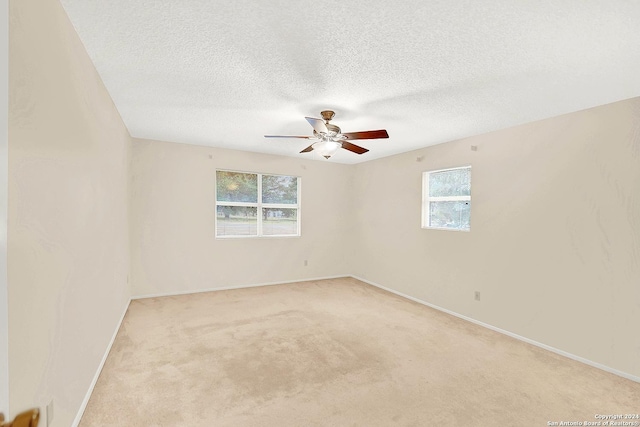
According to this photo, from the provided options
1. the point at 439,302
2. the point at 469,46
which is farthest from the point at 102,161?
the point at 439,302

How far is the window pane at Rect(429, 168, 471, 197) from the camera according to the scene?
3.92 m

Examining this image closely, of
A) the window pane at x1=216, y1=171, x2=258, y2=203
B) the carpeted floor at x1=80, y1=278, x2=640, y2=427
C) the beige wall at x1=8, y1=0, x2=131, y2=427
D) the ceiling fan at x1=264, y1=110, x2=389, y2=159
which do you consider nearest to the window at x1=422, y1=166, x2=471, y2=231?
the carpeted floor at x1=80, y1=278, x2=640, y2=427

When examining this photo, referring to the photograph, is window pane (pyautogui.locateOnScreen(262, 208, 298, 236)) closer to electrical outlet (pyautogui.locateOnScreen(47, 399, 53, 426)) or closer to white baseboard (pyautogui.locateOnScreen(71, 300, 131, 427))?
white baseboard (pyautogui.locateOnScreen(71, 300, 131, 427))

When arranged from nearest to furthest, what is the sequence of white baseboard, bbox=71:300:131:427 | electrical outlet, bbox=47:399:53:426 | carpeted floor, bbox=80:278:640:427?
electrical outlet, bbox=47:399:53:426 → white baseboard, bbox=71:300:131:427 → carpeted floor, bbox=80:278:640:427

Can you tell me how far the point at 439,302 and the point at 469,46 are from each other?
338 cm

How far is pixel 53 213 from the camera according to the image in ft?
4.75

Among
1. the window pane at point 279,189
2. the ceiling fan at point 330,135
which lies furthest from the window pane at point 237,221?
the ceiling fan at point 330,135

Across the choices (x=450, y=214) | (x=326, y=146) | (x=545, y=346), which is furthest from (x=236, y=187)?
(x=545, y=346)

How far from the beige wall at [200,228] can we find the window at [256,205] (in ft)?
0.48

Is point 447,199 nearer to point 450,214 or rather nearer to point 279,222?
point 450,214

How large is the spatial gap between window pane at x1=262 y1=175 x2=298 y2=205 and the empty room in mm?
741

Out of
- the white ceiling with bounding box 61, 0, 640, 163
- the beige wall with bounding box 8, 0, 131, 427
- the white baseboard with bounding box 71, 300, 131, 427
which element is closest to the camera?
the beige wall with bounding box 8, 0, 131, 427

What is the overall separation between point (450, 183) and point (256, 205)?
325 centimetres

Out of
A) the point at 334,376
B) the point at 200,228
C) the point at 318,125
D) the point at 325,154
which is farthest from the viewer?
the point at 200,228
